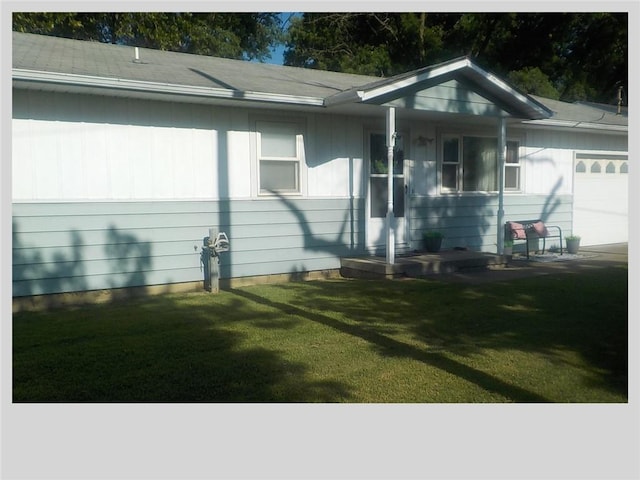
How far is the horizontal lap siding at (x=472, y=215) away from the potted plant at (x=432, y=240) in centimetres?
18

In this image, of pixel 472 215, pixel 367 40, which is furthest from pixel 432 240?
pixel 367 40

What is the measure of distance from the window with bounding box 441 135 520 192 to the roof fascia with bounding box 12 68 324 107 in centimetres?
369

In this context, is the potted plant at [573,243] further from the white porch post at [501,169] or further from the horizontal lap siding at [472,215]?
the white porch post at [501,169]

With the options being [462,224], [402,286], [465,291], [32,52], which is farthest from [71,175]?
[462,224]

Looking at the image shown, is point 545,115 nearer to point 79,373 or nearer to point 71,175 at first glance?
point 71,175

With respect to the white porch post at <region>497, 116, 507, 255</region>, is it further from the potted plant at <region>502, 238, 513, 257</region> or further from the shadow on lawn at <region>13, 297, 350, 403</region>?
the shadow on lawn at <region>13, 297, 350, 403</region>

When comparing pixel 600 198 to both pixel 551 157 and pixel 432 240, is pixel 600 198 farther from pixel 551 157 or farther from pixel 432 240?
pixel 432 240

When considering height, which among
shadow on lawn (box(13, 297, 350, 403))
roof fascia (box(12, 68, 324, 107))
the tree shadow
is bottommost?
shadow on lawn (box(13, 297, 350, 403))

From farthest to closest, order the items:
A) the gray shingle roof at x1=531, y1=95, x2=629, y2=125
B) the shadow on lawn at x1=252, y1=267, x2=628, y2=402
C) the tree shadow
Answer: the gray shingle roof at x1=531, y1=95, x2=629, y2=125, the tree shadow, the shadow on lawn at x1=252, y1=267, x2=628, y2=402

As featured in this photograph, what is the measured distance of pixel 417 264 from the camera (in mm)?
9805

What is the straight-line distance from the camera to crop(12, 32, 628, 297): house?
781cm

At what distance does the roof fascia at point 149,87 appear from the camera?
7.13 m

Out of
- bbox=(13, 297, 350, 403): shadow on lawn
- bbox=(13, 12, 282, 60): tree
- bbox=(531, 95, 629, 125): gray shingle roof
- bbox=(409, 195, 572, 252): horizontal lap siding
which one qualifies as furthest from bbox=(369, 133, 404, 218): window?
bbox=(13, 12, 282, 60): tree

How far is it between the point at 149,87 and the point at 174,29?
14503 mm
